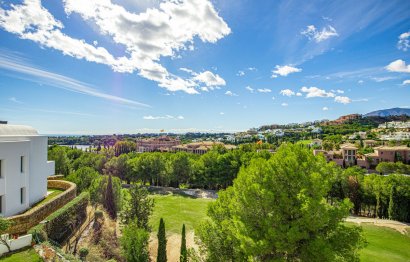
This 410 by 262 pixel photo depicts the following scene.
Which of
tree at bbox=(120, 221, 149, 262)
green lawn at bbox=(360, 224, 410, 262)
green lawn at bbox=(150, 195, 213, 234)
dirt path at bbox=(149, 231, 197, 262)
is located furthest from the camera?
green lawn at bbox=(150, 195, 213, 234)

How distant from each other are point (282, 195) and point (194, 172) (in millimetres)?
52159

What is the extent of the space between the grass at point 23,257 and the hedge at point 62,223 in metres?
0.95

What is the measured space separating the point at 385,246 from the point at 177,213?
2625 cm

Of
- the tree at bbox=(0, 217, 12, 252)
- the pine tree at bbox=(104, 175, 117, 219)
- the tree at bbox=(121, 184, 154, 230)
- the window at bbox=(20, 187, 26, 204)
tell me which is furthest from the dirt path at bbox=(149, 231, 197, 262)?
the tree at bbox=(0, 217, 12, 252)

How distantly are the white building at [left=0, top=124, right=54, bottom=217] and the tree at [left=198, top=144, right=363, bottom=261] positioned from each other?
1660cm

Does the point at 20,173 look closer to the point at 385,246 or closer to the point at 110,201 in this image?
the point at 110,201

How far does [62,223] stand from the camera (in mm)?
20000

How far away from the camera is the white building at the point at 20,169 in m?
18.5

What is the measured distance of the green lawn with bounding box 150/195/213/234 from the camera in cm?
3291

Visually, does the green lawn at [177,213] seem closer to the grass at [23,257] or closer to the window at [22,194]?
the window at [22,194]

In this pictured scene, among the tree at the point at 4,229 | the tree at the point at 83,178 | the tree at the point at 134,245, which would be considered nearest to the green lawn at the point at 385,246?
the tree at the point at 134,245

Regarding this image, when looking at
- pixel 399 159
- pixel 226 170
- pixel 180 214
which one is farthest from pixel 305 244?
pixel 399 159

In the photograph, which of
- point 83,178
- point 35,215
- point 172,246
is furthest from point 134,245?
point 83,178

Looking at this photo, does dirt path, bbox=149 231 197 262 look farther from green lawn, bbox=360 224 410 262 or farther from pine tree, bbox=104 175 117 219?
green lawn, bbox=360 224 410 262
